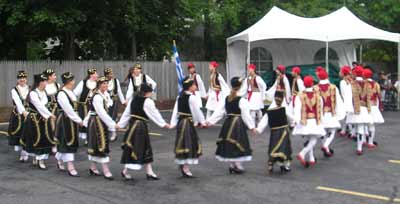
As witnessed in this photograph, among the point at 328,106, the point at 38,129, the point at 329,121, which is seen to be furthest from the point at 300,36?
the point at 38,129

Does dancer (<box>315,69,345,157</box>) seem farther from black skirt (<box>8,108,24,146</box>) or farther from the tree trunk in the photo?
the tree trunk

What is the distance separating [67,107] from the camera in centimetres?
891

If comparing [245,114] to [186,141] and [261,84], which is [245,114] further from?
[261,84]

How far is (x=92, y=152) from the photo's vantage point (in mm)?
8727

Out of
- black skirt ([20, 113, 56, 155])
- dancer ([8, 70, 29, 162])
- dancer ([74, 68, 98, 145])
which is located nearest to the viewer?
black skirt ([20, 113, 56, 155])

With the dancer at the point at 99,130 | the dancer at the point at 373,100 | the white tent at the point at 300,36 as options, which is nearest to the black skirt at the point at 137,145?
the dancer at the point at 99,130

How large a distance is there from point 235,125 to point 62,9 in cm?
1359

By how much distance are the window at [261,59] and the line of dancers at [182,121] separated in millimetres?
11480

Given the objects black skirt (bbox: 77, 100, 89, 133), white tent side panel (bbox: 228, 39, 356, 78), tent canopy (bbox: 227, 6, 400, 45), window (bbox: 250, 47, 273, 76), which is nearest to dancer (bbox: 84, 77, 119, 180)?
black skirt (bbox: 77, 100, 89, 133)

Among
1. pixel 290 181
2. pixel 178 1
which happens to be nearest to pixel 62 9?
pixel 178 1

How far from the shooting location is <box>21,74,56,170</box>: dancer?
9.63 metres

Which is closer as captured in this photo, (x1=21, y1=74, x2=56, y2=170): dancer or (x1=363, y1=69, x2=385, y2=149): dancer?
(x1=21, y1=74, x2=56, y2=170): dancer

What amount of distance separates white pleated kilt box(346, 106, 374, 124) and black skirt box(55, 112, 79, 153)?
18.3 feet

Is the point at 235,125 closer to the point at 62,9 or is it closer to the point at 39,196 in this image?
the point at 39,196
